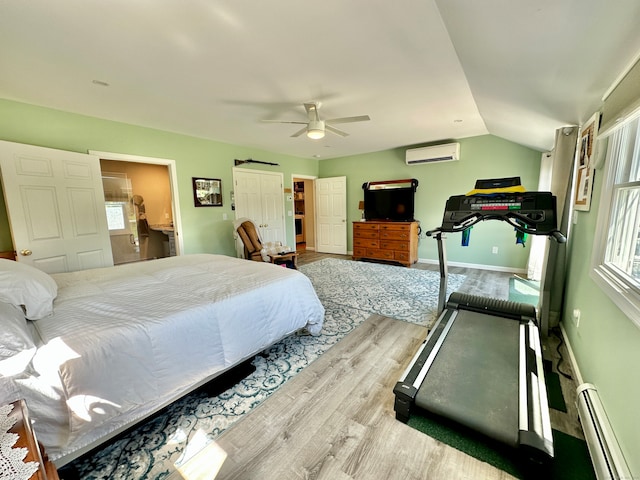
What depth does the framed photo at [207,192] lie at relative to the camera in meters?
4.39

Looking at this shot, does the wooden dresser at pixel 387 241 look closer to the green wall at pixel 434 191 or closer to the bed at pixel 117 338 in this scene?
the green wall at pixel 434 191

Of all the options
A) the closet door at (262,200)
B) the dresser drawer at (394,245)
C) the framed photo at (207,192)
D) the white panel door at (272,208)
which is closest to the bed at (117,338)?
the framed photo at (207,192)

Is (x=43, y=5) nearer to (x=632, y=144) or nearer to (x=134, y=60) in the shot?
(x=134, y=60)

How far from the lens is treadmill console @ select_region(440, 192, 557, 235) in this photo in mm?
2109

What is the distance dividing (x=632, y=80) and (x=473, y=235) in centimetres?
391

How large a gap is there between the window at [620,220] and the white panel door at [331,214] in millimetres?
5043

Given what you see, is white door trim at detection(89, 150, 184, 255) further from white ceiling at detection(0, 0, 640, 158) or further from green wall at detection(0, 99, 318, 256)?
white ceiling at detection(0, 0, 640, 158)

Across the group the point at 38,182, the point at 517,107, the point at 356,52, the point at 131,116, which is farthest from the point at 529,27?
the point at 38,182

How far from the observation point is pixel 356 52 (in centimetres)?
201

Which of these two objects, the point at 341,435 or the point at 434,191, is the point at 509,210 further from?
the point at 434,191

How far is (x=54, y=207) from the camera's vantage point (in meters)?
2.86

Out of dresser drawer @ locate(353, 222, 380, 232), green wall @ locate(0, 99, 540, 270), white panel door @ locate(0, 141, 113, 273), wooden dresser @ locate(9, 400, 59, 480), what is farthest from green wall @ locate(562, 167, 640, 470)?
white panel door @ locate(0, 141, 113, 273)

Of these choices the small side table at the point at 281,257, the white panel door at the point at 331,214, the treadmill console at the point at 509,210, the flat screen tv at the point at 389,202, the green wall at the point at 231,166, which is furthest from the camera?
the white panel door at the point at 331,214

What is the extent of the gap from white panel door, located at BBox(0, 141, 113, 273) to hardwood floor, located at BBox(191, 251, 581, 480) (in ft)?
9.67
